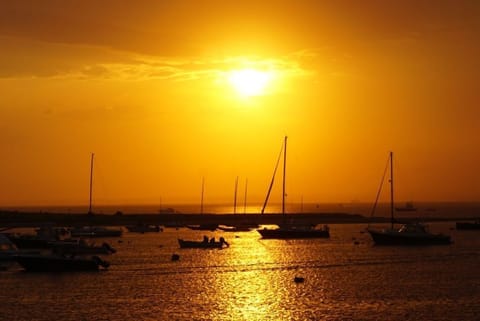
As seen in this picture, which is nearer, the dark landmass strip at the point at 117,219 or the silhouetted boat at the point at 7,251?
the silhouetted boat at the point at 7,251

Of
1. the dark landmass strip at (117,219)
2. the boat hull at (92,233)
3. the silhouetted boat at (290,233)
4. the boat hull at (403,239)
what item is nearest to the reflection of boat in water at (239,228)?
the dark landmass strip at (117,219)

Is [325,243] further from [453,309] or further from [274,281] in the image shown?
[453,309]

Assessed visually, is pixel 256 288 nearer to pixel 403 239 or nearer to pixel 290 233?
pixel 403 239

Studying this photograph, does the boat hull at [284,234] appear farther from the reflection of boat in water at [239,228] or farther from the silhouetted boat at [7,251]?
the silhouetted boat at [7,251]

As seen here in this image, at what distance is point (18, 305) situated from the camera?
4531cm

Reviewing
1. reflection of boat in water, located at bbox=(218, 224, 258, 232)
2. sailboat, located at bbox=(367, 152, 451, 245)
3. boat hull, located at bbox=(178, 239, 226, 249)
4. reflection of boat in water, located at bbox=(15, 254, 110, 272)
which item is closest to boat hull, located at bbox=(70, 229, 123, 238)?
boat hull, located at bbox=(178, 239, 226, 249)

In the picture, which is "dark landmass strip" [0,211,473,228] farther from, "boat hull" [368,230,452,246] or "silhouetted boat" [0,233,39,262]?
"silhouetted boat" [0,233,39,262]

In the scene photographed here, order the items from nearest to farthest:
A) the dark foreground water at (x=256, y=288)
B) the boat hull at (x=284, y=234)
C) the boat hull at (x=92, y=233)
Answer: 1. the dark foreground water at (x=256, y=288)
2. the boat hull at (x=284, y=234)
3. the boat hull at (x=92, y=233)

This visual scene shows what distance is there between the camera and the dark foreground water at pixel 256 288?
42750mm

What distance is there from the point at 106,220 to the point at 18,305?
120m

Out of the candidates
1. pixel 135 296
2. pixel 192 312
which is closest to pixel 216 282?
pixel 135 296

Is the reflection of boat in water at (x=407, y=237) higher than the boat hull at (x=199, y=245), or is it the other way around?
the reflection of boat in water at (x=407, y=237)

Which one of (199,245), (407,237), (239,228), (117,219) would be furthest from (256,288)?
(117,219)

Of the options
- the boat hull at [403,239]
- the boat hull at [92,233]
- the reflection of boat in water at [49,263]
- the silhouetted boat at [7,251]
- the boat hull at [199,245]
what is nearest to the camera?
the reflection of boat in water at [49,263]
